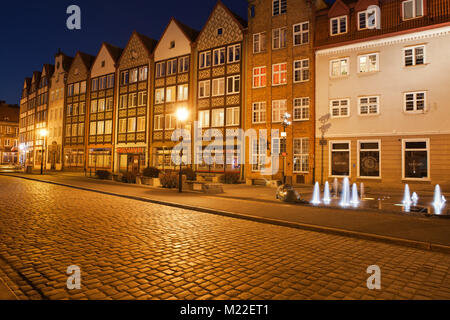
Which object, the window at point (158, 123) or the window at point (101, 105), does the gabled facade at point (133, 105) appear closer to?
the window at point (158, 123)

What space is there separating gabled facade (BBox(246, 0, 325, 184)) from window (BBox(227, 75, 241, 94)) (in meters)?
1.38

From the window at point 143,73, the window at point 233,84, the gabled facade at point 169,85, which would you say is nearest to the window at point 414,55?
the window at point 233,84

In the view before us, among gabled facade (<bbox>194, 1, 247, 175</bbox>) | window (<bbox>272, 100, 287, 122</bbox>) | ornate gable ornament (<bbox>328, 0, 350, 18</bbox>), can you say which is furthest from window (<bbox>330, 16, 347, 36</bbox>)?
gabled facade (<bbox>194, 1, 247, 175</bbox>)

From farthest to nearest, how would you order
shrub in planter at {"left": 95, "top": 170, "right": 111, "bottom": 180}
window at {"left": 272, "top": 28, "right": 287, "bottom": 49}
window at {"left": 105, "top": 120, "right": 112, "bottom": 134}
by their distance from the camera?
window at {"left": 105, "top": 120, "right": 112, "bottom": 134}, window at {"left": 272, "top": 28, "right": 287, "bottom": 49}, shrub in planter at {"left": 95, "top": 170, "right": 111, "bottom": 180}

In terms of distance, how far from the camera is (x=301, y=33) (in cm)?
2645

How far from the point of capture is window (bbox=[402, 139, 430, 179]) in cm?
2083

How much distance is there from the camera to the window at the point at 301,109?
26.0 meters

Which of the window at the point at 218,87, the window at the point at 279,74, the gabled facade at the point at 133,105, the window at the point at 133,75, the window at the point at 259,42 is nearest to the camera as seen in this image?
the window at the point at 279,74

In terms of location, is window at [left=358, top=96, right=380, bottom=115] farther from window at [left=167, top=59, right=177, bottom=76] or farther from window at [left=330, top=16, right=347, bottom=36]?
window at [left=167, top=59, right=177, bottom=76]

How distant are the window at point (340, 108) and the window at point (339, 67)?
2.17m

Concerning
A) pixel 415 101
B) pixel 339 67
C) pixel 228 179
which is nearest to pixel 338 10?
A: pixel 339 67
